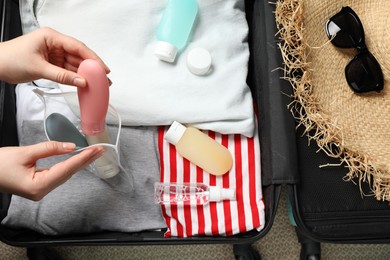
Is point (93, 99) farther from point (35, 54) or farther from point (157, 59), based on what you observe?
point (157, 59)

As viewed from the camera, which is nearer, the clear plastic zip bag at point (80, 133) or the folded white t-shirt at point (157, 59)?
the clear plastic zip bag at point (80, 133)

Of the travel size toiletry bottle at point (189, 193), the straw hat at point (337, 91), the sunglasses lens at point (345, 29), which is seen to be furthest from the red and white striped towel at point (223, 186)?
the sunglasses lens at point (345, 29)

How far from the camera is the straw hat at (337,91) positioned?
0.70 m

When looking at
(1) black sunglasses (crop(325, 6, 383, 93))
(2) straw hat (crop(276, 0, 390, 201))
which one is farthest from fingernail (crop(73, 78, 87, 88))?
(1) black sunglasses (crop(325, 6, 383, 93))

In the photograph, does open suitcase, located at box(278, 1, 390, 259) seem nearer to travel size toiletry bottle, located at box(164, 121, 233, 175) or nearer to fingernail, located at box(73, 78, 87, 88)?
travel size toiletry bottle, located at box(164, 121, 233, 175)

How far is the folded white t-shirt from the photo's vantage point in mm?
739

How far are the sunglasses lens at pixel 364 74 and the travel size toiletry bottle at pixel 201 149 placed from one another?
25cm

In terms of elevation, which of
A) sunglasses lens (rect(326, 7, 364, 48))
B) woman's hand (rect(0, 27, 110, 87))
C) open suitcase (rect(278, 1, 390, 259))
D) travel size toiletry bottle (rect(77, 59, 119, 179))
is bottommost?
open suitcase (rect(278, 1, 390, 259))

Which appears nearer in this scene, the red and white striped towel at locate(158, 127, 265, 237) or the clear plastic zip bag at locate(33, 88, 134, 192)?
the clear plastic zip bag at locate(33, 88, 134, 192)

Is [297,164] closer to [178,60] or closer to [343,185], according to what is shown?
[343,185]

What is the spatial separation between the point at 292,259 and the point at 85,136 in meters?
0.59

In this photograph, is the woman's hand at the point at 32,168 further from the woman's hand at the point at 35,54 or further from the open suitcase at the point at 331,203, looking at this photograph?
the open suitcase at the point at 331,203

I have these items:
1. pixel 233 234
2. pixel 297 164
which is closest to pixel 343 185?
pixel 297 164

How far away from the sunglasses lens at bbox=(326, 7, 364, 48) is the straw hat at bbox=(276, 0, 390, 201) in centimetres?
2
